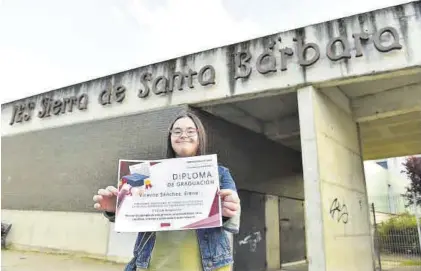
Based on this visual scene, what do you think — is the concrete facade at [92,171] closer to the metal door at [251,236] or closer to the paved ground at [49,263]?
the metal door at [251,236]

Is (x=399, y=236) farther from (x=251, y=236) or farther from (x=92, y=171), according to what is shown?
(x=92, y=171)

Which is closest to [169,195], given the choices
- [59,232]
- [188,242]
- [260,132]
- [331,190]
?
[188,242]

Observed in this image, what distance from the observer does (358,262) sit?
22.9ft

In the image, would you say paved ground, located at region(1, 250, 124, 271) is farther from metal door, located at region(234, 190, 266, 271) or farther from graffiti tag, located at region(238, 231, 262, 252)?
graffiti tag, located at region(238, 231, 262, 252)

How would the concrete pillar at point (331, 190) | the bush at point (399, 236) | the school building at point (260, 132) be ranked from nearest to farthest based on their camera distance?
the concrete pillar at point (331, 190)
the school building at point (260, 132)
the bush at point (399, 236)

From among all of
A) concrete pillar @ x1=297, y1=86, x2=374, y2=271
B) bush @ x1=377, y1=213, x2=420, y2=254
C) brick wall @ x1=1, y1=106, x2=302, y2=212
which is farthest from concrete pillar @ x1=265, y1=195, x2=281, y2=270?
bush @ x1=377, y1=213, x2=420, y2=254

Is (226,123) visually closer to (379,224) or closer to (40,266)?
(40,266)

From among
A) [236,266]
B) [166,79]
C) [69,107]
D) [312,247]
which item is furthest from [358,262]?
[69,107]

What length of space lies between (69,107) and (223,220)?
8.50 metres

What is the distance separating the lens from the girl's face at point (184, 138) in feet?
8.13

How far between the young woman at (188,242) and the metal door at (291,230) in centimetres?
814

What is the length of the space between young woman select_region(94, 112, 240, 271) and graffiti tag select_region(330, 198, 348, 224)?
4.34 m

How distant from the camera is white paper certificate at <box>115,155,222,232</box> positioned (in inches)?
89.9

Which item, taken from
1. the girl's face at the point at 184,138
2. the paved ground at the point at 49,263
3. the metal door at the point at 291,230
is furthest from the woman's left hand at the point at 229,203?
the metal door at the point at 291,230
